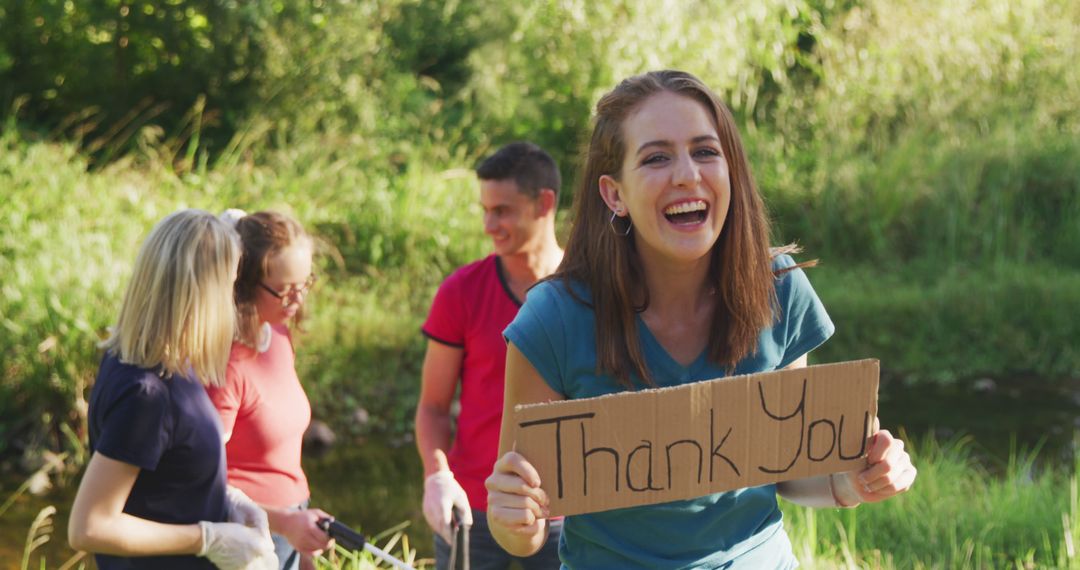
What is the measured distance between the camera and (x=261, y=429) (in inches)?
126

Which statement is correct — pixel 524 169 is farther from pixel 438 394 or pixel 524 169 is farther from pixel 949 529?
pixel 949 529

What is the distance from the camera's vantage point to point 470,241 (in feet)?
31.8

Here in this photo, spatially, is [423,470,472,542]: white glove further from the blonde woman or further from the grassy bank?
the grassy bank

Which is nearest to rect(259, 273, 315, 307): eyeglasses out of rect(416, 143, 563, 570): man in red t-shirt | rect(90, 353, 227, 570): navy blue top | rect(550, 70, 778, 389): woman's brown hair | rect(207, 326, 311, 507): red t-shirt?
rect(207, 326, 311, 507): red t-shirt

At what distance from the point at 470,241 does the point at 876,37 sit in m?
5.69

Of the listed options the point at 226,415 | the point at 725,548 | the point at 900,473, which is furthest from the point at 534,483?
the point at 226,415

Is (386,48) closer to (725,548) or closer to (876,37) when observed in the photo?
(876,37)

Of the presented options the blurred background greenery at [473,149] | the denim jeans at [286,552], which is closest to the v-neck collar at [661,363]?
the denim jeans at [286,552]

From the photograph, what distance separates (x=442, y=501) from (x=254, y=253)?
98 centimetres

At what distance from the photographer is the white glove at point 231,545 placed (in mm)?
2660

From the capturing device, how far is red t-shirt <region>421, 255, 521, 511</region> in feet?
10.8

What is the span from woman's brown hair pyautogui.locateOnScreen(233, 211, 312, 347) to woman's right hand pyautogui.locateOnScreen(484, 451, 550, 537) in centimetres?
162

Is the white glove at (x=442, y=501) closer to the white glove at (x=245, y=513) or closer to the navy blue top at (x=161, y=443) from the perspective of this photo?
the white glove at (x=245, y=513)

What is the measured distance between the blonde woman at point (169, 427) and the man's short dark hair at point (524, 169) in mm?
985
